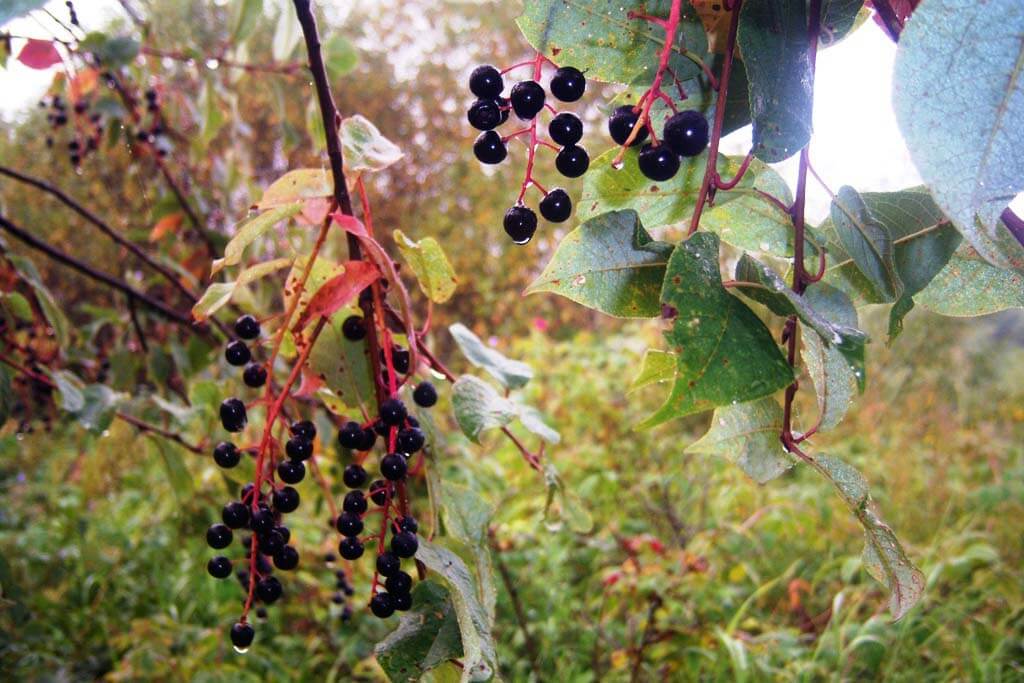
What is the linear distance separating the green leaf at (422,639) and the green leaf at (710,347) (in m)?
0.22

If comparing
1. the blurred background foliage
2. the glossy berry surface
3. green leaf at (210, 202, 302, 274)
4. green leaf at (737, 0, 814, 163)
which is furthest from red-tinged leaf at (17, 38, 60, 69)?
green leaf at (737, 0, 814, 163)

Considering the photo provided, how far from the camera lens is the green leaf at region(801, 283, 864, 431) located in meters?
0.37

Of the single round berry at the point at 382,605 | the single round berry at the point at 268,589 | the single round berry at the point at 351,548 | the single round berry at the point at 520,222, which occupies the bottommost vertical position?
the single round berry at the point at 268,589

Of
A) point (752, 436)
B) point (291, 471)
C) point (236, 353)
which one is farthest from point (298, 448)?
point (752, 436)

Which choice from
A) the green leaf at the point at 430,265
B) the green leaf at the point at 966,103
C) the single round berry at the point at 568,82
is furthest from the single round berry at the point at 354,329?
the green leaf at the point at 966,103

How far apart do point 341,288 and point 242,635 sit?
312 mm

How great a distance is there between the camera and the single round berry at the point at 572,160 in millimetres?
414

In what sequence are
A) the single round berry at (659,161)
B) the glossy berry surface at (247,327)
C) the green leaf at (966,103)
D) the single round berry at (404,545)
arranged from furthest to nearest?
the glossy berry surface at (247,327) → the single round berry at (404,545) → the single round berry at (659,161) → the green leaf at (966,103)

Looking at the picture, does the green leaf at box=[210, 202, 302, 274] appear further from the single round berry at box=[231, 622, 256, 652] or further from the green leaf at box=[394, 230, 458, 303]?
the single round berry at box=[231, 622, 256, 652]

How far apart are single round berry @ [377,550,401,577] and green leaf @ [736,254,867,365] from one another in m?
0.29

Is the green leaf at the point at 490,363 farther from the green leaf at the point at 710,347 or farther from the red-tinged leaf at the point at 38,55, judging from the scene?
the red-tinged leaf at the point at 38,55

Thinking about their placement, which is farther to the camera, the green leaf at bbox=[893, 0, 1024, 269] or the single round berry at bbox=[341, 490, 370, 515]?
the single round berry at bbox=[341, 490, 370, 515]

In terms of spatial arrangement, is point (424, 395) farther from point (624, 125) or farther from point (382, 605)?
point (624, 125)

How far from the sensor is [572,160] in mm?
415
